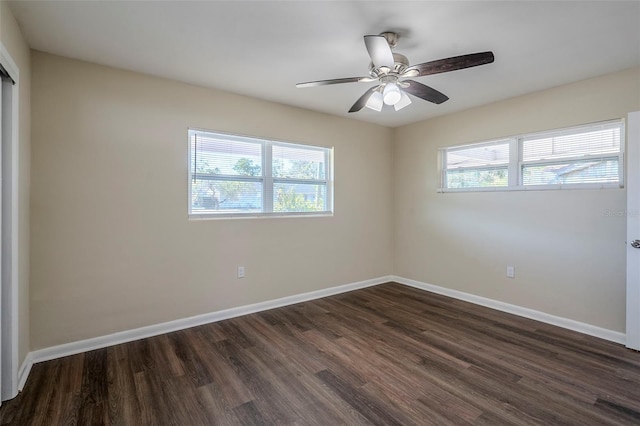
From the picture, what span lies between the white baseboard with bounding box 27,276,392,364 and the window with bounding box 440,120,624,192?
2.34 metres

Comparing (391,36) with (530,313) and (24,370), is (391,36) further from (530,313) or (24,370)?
(24,370)

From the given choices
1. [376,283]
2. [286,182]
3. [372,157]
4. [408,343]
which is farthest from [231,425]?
[372,157]

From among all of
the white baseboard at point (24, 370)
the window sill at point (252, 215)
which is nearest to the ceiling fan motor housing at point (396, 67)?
the window sill at point (252, 215)

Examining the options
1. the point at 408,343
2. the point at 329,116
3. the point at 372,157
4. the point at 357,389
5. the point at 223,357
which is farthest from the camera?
the point at 372,157

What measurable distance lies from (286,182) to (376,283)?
6.96 ft

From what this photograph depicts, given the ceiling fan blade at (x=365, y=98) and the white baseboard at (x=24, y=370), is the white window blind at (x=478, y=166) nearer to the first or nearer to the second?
the ceiling fan blade at (x=365, y=98)

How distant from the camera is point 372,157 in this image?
4.67m

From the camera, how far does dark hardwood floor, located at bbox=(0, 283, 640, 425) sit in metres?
1.84

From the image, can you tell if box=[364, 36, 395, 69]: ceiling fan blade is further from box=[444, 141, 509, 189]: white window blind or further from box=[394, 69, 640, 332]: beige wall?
box=[444, 141, 509, 189]: white window blind

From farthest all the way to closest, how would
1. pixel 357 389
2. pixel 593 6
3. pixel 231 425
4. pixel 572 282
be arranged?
pixel 572 282
pixel 357 389
pixel 593 6
pixel 231 425

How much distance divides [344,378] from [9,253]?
232cm

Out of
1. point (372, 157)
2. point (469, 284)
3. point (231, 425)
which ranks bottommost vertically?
point (231, 425)

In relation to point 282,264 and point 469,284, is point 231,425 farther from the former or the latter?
point 469,284

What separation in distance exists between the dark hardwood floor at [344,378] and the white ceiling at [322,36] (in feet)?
8.03
